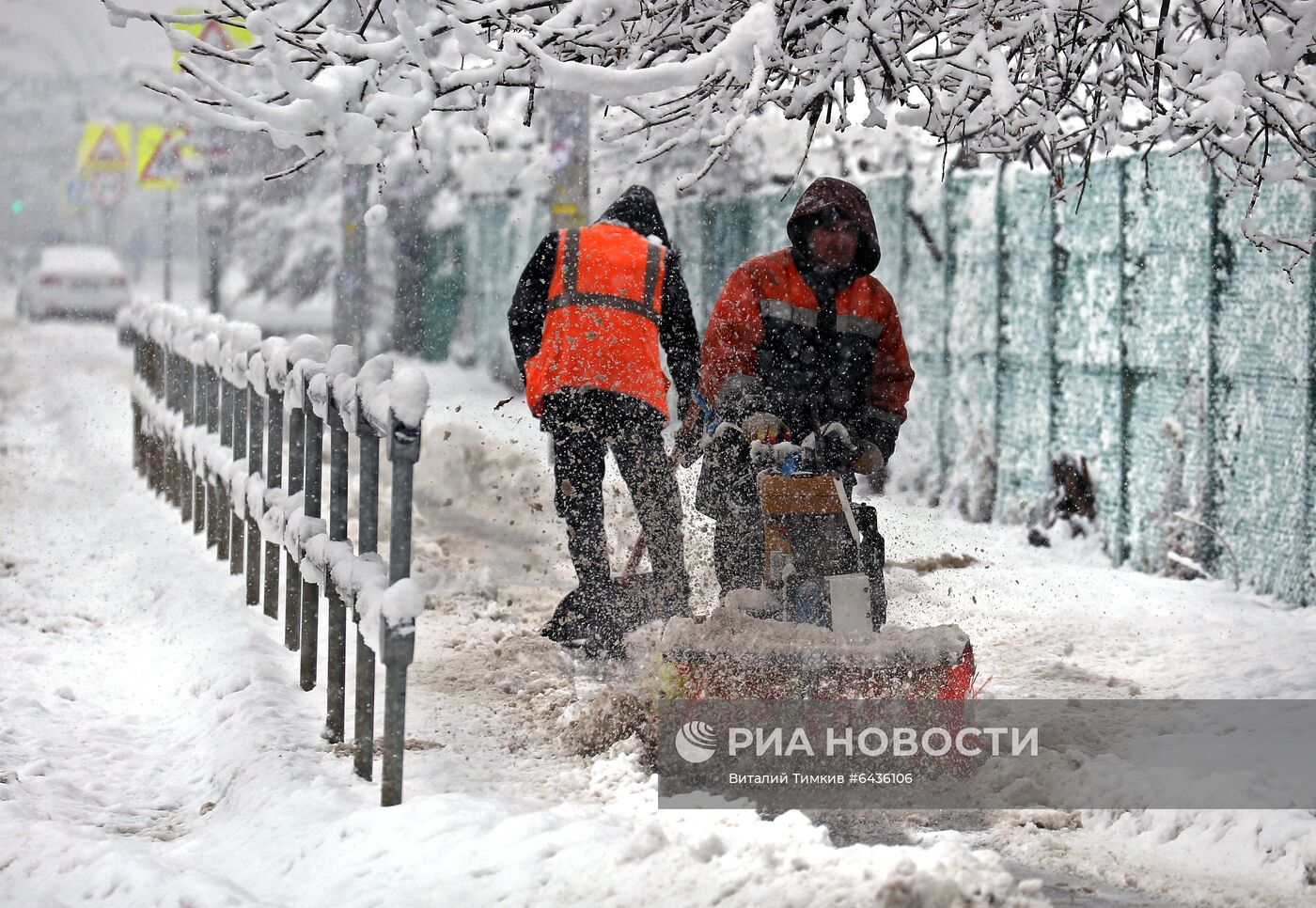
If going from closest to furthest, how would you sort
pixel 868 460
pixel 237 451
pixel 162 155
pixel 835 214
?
pixel 868 460, pixel 835 214, pixel 237 451, pixel 162 155

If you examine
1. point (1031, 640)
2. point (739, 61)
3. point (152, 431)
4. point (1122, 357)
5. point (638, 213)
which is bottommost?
point (1031, 640)

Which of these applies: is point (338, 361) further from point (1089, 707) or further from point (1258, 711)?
point (1258, 711)

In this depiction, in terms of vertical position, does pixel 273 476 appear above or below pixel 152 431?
above

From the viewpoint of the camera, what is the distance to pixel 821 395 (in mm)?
5324

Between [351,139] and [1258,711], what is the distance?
365 centimetres

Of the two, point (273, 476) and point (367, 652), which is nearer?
point (367, 652)

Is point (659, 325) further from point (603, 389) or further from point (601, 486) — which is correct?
point (601, 486)

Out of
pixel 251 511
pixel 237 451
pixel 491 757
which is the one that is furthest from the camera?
pixel 237 451

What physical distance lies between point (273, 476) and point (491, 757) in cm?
196

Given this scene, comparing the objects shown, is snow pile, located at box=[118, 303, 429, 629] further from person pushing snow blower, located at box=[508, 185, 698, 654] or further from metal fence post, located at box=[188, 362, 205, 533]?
person pushing snow blower, located at box=[508, 185, 698, 654]

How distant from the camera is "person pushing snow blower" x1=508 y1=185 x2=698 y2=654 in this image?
5848mm

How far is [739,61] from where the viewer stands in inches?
→ 133

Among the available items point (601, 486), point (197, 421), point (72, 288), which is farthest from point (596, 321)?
point (72, 288)

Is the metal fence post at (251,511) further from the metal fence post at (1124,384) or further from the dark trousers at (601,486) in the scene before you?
the metal fence post at (1124,384)
